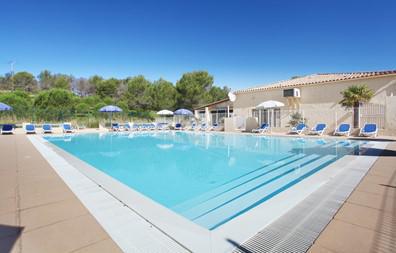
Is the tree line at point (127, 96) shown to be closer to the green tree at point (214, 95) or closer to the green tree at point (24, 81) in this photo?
the green tree at point (214, 95)

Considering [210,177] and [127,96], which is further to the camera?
[127,96]

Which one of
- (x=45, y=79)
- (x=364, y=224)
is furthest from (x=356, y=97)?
(x=45, y=79)

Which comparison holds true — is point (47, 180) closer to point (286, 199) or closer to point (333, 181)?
point (286, 199)

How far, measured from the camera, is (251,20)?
16.8 metres

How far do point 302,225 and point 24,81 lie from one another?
2309 inches

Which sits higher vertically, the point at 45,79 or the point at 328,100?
the point at 45,79

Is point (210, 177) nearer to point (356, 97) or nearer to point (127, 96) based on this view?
point (356, 97)

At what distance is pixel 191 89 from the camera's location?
1217 inches

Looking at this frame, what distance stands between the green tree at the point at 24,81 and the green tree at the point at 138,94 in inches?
1097

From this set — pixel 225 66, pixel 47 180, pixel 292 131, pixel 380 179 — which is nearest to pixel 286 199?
pixel 380 179

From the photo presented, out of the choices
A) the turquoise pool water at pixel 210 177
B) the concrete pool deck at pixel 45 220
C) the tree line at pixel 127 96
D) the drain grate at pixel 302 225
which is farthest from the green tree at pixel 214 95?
the drain grate at pixel 302 225

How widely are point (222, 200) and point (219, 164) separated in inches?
131

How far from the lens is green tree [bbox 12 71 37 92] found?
45.7m

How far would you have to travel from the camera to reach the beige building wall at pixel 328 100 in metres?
13.3
